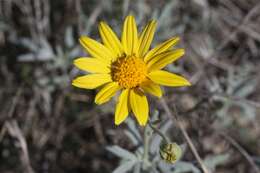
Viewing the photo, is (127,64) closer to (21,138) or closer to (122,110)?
(122,110)

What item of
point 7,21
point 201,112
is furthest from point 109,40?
point 7,21

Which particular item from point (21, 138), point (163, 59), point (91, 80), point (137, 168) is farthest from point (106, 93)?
point (21, 138)

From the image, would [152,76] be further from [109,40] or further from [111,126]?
[111,126]

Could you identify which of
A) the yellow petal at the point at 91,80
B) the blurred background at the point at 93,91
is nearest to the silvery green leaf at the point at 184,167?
the blurred background at the point at 93,91

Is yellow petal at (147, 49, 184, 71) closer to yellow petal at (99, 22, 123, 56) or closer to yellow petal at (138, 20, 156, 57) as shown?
yellow petal at (138, 20, 156, 57)

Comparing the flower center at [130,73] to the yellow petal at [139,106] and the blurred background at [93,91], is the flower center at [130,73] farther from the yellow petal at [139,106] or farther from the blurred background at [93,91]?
the blurred background at [93,91]
